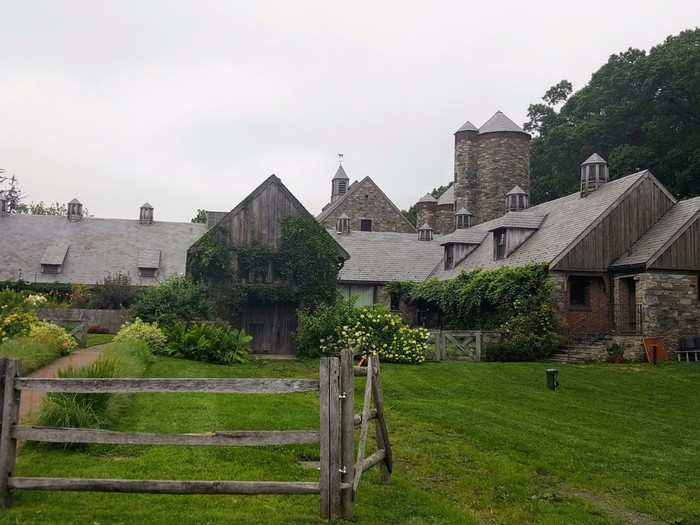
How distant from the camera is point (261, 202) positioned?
2864 centimetres

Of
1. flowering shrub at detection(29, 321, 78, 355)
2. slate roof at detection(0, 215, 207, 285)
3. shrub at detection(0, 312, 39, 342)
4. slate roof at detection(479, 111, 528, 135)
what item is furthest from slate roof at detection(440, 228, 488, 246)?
shrub at detection(0, 312, 39, 342)

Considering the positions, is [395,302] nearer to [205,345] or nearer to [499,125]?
[499,125]

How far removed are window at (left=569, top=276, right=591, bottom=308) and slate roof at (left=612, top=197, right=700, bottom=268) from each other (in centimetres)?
134

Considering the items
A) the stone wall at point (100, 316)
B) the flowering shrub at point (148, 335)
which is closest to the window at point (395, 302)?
the stone wall at point (100, 316)

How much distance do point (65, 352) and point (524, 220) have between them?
855 inches

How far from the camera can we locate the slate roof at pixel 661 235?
1054 inches

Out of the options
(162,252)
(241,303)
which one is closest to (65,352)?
(241,303)

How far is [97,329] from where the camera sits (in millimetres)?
30891

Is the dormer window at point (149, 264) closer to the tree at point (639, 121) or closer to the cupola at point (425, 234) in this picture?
the cupola at point (425, 234)

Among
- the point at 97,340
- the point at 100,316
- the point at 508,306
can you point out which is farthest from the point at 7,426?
the point at 100,316

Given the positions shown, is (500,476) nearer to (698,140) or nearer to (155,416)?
(155,416)

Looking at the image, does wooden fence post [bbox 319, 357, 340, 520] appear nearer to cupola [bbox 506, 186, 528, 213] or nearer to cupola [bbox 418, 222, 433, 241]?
cupola [bbox 506, 186, 528, 213]

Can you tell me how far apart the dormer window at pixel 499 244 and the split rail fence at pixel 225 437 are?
27.8 meters

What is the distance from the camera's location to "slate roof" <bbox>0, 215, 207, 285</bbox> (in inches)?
1610
